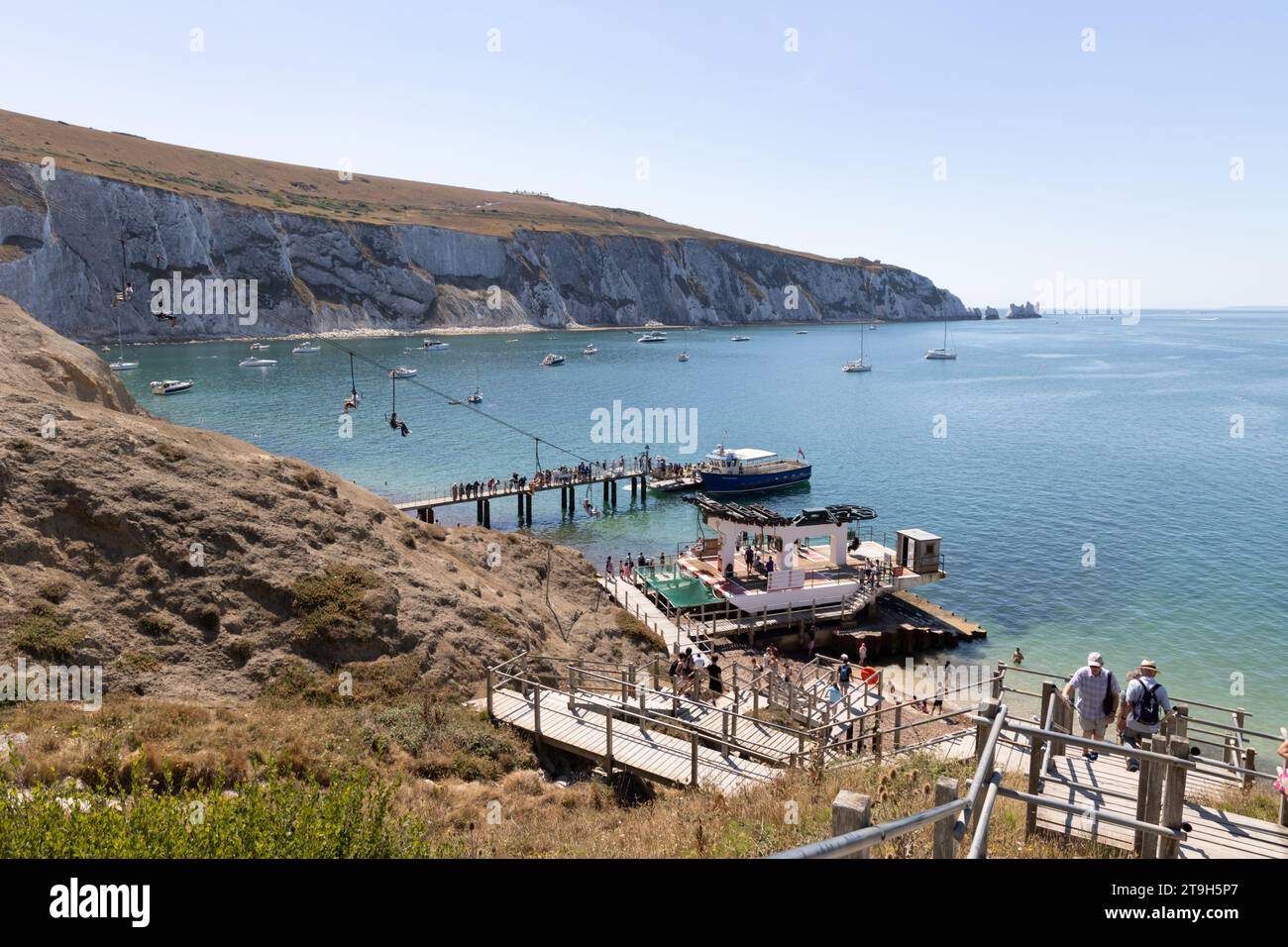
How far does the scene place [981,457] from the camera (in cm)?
6981

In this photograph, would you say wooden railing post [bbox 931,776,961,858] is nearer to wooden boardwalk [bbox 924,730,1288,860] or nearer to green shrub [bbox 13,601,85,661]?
wooden boardwalk [bbox 924,730,1288,860]

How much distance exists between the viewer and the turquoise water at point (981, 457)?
3444 cm

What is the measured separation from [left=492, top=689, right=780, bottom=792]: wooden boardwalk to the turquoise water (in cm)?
2003

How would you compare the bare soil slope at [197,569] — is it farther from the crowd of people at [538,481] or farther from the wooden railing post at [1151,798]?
the crowd of people at [538,481]

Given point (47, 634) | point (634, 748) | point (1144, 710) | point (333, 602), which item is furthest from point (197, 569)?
point (1144, 710)

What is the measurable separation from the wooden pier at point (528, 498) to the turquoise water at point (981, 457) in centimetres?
121

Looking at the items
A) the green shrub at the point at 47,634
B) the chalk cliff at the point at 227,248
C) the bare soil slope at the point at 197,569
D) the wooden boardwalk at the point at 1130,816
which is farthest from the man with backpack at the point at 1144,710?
the chalk cliff at the point at 227,248

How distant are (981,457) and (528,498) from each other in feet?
133

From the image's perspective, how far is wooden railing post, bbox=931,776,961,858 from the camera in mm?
5254

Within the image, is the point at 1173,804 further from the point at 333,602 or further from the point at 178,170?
the point at 178,170

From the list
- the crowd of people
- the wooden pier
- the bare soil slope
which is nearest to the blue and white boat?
the wooden pier

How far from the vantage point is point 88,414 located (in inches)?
860

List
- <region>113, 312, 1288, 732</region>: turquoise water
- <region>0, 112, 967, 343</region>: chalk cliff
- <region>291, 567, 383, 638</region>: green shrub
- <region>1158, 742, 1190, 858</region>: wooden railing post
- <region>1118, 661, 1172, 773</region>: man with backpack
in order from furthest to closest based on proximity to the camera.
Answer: <region>0, 112, 967, 343</region>: chalk cliff < <region>113, 312, 1288, 732</region>: turquoise water < <region>291, 567, 383, 638</region>: green shrub < <region>1118, 661, 1172, 773</region>: man with backpack < <region>1158, 742, 1190, 858</region>: wooden railing post
